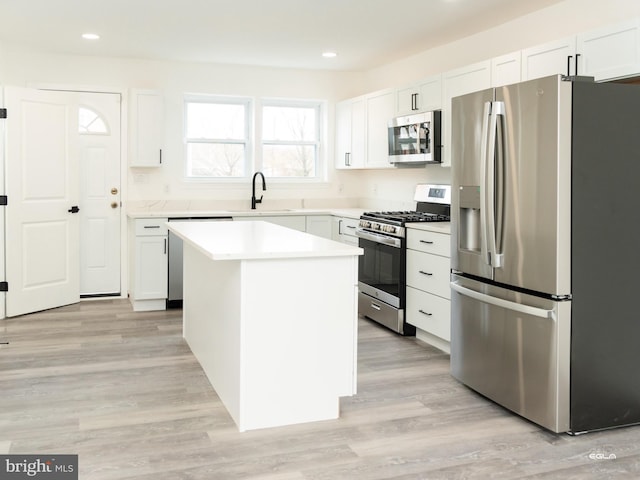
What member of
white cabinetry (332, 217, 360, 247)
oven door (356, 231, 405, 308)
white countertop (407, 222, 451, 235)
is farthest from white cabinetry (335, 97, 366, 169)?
white countertop (407, 222, 451, 235)

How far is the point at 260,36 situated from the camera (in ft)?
17.6

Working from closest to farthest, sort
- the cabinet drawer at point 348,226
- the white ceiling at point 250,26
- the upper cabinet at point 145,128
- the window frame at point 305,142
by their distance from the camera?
the white ceiling at point 250,26 → the cabinet drawer at point 348,226 → the upper cabinet at point 145,128 → the window frame at point 305,142

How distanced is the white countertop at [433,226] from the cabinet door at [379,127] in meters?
1.20

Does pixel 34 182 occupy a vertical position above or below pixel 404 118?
below

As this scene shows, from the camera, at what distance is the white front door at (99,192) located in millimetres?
6258

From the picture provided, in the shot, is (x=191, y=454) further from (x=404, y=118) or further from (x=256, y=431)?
(x=404, y=118)

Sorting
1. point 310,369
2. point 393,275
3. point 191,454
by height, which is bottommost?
point 191,454

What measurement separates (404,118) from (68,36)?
2872 mm

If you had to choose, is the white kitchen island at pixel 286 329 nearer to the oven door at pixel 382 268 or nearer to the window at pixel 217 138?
the oven door at pixel 382 268

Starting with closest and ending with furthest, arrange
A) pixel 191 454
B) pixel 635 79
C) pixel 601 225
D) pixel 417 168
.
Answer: pixel 191 454 < pixel 601 225 < pixel 635 79 < pixel 417 168

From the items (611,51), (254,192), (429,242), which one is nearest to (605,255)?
(611,51)

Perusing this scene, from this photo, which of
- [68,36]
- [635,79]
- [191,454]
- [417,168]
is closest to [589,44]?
[635,79]

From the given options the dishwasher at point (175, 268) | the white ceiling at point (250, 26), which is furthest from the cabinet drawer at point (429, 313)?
the dishwasher at point (175, 268)

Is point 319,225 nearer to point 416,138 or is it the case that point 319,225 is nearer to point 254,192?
point 254,192
